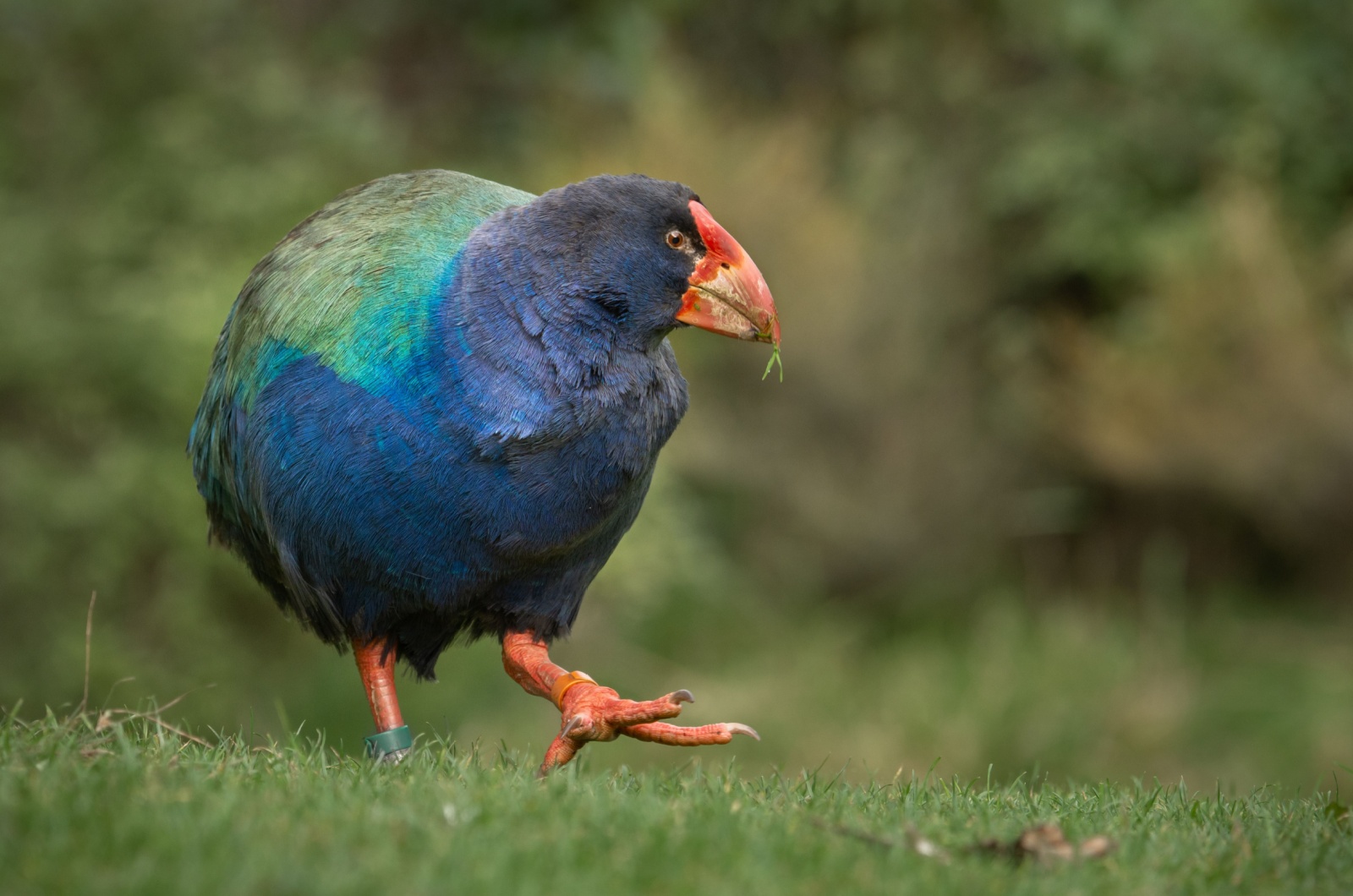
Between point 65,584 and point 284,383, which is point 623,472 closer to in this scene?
point 284,383

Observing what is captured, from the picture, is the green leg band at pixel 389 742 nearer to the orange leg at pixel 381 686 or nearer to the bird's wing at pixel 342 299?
→ the orange leg at pixel 381 686

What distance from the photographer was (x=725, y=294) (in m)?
3.31

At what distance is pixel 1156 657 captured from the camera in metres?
8.20

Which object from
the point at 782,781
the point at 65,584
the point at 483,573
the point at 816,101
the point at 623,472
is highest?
the point at 816,101

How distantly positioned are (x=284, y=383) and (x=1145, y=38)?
7814 millimetres

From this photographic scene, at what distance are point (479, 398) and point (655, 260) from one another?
0.51 metres

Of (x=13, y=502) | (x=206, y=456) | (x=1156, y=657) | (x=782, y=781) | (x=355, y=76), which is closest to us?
(x=782, y=781)

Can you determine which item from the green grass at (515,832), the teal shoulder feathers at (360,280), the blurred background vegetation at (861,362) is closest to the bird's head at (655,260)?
the teal shoulder feathers at (360,280)

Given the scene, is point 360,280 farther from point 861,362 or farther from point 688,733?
point 861,362

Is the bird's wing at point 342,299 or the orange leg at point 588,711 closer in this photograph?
the orange leg at point 588,711

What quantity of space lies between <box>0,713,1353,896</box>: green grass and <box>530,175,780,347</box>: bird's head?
103 centimetres

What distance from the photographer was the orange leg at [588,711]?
9.87 ft

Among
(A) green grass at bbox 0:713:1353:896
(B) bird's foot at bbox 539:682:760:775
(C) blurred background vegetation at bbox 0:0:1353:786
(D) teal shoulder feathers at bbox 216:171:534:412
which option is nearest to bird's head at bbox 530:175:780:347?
(D) teal shoulder feathers at bbox 216:171:534:412

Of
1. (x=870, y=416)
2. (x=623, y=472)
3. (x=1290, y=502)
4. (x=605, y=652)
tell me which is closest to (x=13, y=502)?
(x=605, y=652)
